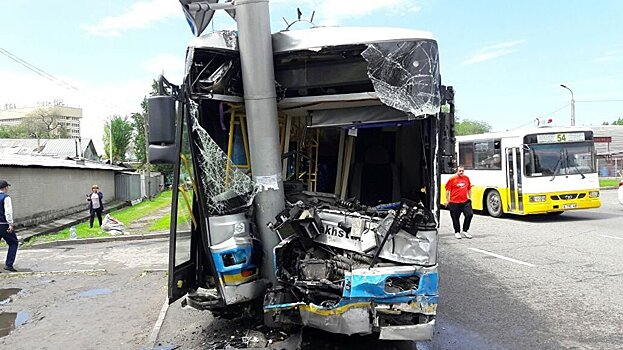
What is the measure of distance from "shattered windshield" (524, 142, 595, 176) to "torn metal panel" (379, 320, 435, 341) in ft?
37.2

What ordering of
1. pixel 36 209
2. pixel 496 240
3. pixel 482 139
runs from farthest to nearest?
1. pixel 36 209
2. pixel 482 139
3. pixel 496 240

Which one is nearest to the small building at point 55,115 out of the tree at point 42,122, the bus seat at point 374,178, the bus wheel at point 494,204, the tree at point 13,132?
the tree at point 42,122

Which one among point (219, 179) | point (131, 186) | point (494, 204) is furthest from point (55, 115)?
point (219, 179)

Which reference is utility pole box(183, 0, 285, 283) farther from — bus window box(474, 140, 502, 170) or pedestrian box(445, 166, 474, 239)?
bus window box(474, 140, 502, 170)

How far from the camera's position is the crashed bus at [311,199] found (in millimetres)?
4004

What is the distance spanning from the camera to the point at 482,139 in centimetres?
1614

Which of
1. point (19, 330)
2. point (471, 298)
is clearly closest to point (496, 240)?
point (471, 298)

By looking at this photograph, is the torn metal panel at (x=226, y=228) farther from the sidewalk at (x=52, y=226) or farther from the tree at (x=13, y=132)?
the tree at (x=13, y=132)

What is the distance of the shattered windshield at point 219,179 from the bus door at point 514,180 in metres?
11.5

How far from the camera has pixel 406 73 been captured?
4191 millimetres

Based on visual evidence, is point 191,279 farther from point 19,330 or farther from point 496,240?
point 496,240

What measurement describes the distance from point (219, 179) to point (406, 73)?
6.56ft

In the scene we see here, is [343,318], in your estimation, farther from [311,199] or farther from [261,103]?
[261,103]

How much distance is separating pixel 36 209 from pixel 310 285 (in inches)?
710
